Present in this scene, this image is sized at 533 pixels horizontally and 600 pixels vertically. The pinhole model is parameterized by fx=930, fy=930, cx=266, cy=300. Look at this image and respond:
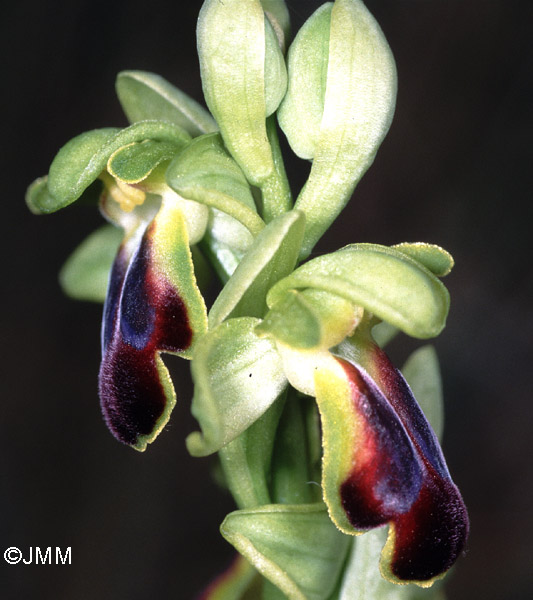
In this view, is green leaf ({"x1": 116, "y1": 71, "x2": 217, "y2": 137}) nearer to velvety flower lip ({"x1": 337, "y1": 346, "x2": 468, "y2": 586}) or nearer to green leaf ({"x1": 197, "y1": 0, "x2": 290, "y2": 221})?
green leaf ({"x1": 197, "y1": 0, "x2": 290, "y2": 221})

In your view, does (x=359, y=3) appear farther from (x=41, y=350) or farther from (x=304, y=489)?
(x=41, y=350)

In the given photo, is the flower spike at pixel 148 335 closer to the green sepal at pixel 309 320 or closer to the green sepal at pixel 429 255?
the green sepal at pixel 309 320

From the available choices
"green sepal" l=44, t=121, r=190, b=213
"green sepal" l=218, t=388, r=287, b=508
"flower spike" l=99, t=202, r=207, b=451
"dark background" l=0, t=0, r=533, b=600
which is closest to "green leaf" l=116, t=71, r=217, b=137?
"green sepal" l=44, t=121, r=190, b=213

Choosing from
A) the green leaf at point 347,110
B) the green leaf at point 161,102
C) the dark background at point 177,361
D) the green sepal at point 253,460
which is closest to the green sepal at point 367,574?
the green sepal at point 253,460

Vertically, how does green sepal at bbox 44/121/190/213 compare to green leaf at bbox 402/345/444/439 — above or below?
above

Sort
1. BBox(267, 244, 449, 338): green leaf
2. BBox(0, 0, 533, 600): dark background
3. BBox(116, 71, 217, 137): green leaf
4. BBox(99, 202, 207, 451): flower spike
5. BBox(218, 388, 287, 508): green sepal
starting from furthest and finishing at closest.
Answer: BBox(0, 0, 533, 600): dark background
BBox(116, 71, 217, 137): green leaf
BBox(218, 388, 287, 508): green sepal
BBox(99, 202, 207, 451): flower spike
BBox(267, 244, 449, 338): green leaf
